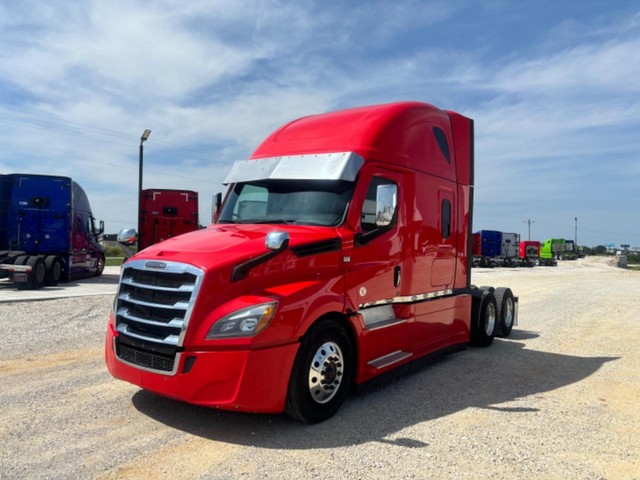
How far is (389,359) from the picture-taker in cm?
585

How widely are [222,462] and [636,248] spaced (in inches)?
6588

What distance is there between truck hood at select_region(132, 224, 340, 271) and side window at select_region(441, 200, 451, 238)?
257 cm

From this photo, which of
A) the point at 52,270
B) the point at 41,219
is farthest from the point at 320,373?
the point at 41,219

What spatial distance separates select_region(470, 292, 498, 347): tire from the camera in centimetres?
851

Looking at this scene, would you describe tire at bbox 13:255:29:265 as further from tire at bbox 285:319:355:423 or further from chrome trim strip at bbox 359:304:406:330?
tire at bbox 285:319:355:423

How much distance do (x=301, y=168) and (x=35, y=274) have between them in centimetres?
1335

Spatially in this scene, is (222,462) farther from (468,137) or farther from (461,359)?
(468,137)

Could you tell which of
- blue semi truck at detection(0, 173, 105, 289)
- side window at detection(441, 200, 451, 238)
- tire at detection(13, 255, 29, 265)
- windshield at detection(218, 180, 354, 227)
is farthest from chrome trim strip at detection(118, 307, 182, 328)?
blue semi truck at detection(0, 173, 105, 289)

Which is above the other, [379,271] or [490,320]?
[379,271]

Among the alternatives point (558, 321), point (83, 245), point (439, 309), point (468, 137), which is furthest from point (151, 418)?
point (83, 245)

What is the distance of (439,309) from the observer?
23.5 feet

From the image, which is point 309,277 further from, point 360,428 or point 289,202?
point 360,428

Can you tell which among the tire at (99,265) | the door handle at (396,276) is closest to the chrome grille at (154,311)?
the door handle at (396,276)

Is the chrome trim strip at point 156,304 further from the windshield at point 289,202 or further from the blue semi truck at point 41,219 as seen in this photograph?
the blue semi truck at point 41,219
